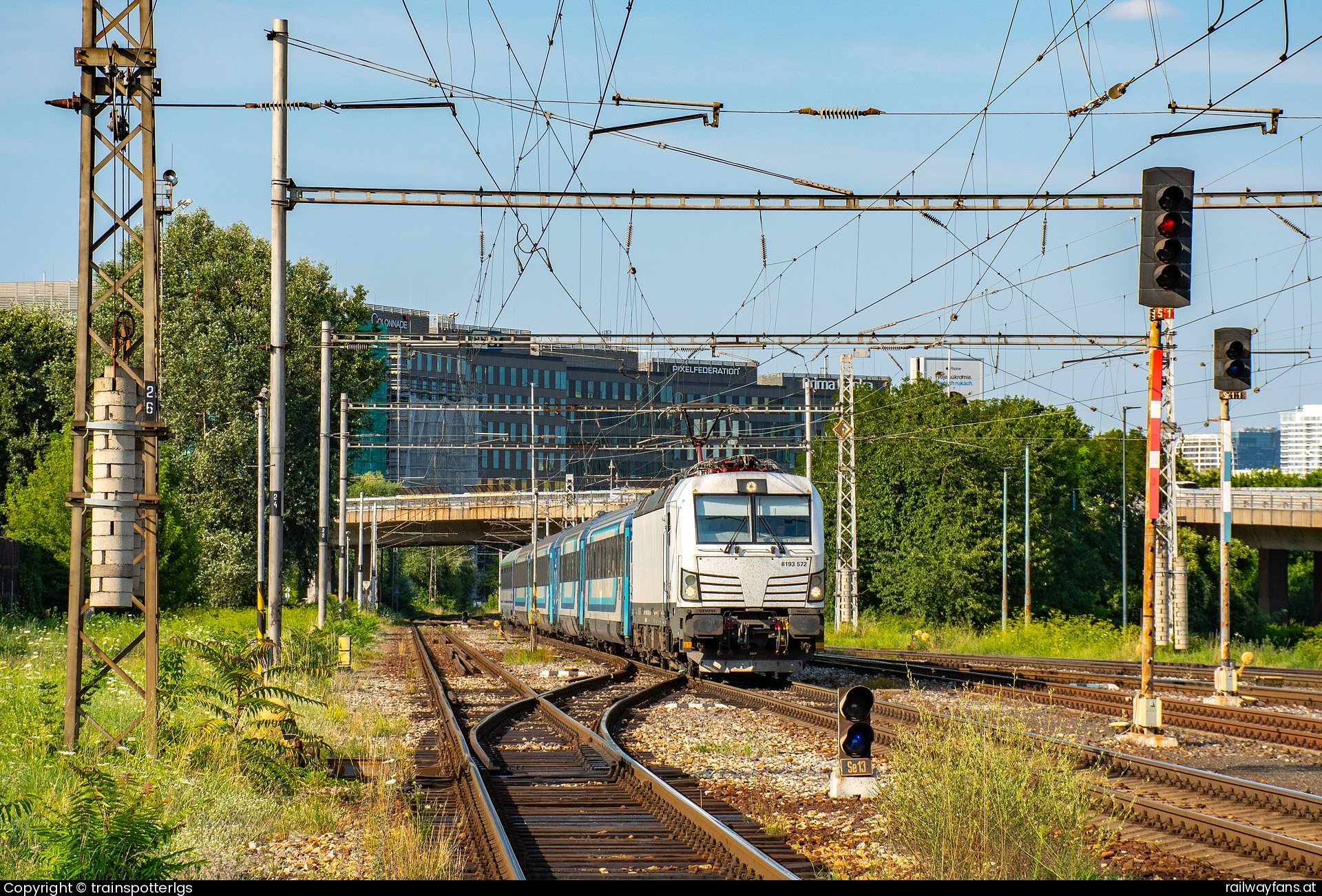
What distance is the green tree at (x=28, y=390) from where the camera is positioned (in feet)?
169

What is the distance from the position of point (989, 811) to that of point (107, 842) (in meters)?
5.09

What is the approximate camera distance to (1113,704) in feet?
57.8

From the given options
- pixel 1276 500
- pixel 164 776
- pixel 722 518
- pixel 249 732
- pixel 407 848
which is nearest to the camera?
pixel 407 848

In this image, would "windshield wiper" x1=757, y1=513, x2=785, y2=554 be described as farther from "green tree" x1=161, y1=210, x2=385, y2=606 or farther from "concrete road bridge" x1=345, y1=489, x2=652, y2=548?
"concrete road bridge" x1=345, y1=489, x2=652, y2=548

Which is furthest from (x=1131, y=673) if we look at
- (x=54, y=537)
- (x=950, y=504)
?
(x=950, y=504)

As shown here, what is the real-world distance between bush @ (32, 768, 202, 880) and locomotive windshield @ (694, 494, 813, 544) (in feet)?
48.5

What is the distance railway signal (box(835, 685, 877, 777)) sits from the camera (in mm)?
10539

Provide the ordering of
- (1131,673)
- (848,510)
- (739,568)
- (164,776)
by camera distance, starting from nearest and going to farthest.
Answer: (164,776) < (739,568) < (1131,673) < (848,510)

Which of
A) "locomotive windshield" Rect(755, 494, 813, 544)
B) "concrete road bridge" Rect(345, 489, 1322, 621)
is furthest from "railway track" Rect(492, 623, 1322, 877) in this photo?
"concrete road bridge" Rect(345, 489, 1322, 621)

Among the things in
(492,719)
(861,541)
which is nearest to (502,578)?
(861,541)

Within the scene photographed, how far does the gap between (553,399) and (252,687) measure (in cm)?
14093

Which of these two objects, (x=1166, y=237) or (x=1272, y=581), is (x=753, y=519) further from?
(x=1272, y=581)

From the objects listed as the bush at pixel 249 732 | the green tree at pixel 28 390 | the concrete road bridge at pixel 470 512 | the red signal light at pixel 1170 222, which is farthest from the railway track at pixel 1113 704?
the concrete road bridge at pixel 470 512

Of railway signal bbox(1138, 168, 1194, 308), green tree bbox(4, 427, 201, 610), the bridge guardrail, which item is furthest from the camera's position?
the bridge guardrail
